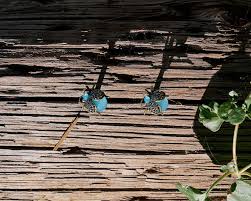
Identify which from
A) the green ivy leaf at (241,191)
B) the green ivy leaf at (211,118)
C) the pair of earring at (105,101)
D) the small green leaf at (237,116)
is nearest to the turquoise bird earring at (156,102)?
the pair of earring at (105,101)

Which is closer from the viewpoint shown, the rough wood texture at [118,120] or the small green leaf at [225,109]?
the small green leaf at [225,109]

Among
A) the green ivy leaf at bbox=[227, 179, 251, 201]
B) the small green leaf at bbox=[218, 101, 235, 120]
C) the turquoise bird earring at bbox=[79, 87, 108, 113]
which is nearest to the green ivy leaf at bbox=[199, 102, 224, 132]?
the small green leaf at bbox=[218, 101, 235, 120]

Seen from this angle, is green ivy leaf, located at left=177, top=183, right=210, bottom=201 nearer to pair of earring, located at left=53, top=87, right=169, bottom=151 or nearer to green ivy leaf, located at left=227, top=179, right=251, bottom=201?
green ivy leaf, located at left=227, top=179, right=251, bottom=201

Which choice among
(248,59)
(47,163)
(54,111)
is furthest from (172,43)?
(47,163)

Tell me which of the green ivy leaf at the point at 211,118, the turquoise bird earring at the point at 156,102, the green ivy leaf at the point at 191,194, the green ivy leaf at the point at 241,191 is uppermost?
the turquoise bird earring at the point at 156,102

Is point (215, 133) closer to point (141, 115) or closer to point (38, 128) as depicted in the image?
point (141, 115)

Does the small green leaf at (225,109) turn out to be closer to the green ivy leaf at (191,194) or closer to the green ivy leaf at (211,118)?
the green ivy leaf at (211,118)
